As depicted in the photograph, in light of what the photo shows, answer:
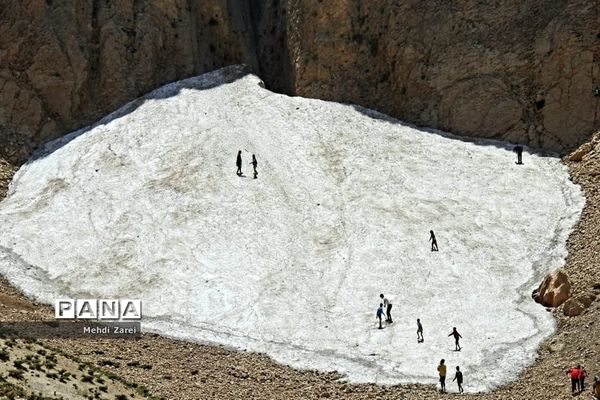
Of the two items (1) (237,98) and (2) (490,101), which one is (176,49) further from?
(2) (490,101)

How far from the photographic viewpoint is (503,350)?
3662 centimetres

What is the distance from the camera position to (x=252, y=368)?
3544 centimetres

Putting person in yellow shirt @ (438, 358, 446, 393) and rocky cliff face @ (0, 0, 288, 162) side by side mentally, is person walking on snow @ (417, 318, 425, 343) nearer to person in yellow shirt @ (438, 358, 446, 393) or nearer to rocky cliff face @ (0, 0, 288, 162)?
person in yellow shirt @ (438, 358, 446, 393)

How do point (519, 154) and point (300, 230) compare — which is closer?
point (300, 230)

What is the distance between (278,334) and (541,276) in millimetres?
12006

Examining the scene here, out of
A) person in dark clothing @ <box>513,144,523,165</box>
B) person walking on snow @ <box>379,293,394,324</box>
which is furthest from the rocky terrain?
person in dark clothing @ <box>513,144,523,165</box>

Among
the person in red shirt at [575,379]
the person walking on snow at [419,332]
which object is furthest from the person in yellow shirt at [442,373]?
the person in red shirt at [575,379]

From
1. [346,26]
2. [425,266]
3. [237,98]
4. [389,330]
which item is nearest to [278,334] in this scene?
[389,330]

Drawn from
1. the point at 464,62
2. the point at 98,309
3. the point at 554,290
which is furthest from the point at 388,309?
the point at 464,62

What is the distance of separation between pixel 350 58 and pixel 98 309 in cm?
2491

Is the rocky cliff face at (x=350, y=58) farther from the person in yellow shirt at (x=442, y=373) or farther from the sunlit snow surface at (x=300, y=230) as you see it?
the person in yellow shirt at (x=442, y=373)

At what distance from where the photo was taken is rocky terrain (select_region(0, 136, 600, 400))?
33.1 meters

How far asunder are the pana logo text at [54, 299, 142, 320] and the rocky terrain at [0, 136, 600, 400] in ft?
2.87

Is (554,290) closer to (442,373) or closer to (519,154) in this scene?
(442,373)
